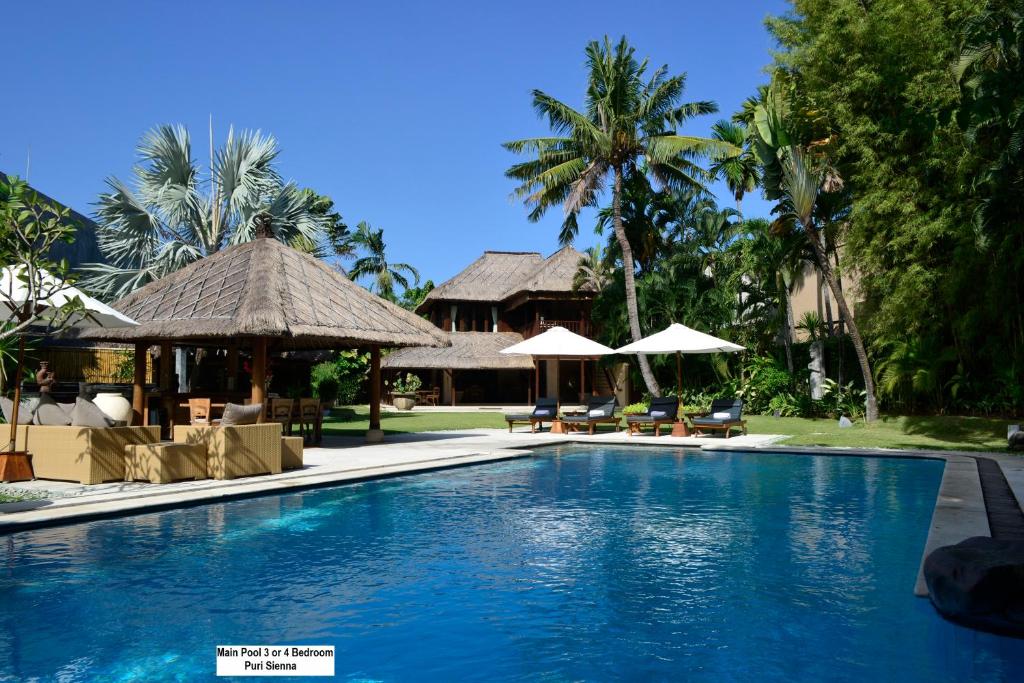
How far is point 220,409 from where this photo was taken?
12.7 meters

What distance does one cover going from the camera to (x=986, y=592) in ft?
13.7

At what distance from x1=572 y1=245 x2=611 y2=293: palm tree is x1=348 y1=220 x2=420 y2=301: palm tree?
14.1m

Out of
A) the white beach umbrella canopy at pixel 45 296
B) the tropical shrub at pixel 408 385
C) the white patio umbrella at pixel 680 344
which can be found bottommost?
the tropical shrub at pixel 408 385

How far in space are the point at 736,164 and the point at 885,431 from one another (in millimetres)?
12789

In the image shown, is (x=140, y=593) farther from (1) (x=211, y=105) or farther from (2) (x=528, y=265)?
(2) (x=528, y=265)

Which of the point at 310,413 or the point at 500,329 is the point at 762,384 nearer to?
the point at 310,413

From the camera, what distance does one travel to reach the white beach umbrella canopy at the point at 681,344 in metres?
17.1

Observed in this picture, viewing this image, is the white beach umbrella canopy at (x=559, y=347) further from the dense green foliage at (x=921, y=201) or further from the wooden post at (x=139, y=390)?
the wooden post at (x=139, y=390)

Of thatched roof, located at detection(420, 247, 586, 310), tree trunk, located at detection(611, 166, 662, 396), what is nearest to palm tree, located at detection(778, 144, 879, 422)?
tree trunk, located at detection(611, 166, 662, 396)

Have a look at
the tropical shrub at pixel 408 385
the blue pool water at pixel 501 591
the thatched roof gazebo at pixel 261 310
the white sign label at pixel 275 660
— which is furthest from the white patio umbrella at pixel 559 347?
the tropical shrub at pixel 408 385

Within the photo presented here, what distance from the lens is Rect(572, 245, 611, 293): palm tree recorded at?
32688mm

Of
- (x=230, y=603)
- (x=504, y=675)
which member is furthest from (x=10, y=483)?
(x=504, y=675)

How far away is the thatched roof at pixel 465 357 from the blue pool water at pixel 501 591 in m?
26.4

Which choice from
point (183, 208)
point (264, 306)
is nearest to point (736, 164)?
point (183, 208)
